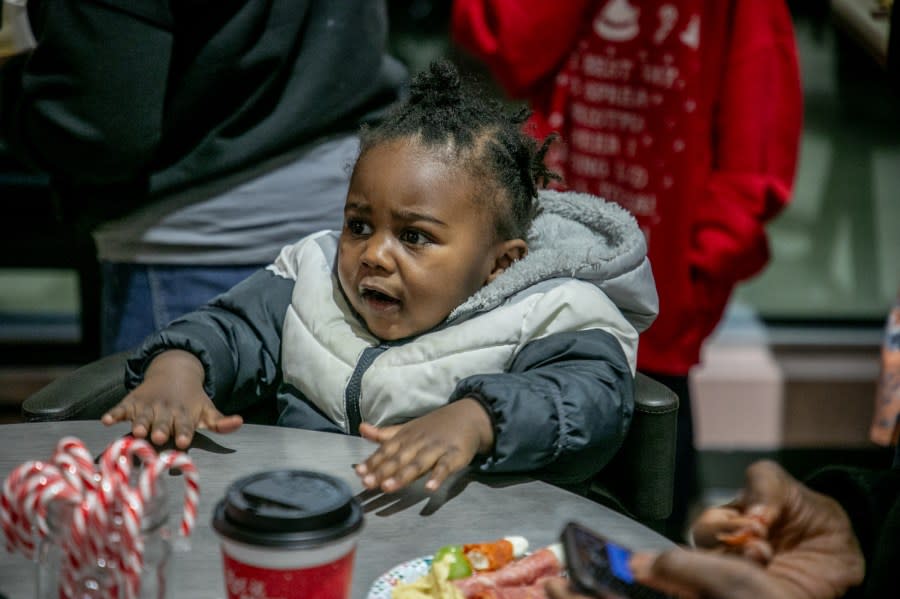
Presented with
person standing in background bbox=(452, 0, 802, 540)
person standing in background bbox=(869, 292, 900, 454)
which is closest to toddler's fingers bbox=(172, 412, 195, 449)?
person standing in background bbox=(452, 0, 802, 540)

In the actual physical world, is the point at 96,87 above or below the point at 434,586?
above

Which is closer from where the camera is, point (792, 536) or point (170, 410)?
point (792, 536)

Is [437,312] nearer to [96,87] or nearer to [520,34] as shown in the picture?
[96,87]

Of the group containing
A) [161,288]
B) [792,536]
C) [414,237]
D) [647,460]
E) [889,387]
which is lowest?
[889,387]

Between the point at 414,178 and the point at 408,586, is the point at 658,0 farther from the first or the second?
the point at 408,586

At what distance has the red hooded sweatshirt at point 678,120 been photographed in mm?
2477

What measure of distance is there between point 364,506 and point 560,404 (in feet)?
1.09

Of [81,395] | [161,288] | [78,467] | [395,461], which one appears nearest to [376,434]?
[395,461]

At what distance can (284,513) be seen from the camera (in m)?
0.90

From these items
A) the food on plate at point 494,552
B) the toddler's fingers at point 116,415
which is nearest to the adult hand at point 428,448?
the food on plate at point 494,552

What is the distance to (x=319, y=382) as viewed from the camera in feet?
5.77

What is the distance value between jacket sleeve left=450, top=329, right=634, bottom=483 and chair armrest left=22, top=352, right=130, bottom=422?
58 cm

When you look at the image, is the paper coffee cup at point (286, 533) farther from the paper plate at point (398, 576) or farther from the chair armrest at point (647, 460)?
the chair armrest at point (647, 460)

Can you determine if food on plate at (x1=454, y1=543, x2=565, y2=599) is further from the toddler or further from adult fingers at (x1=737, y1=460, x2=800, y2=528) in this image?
the toddler
